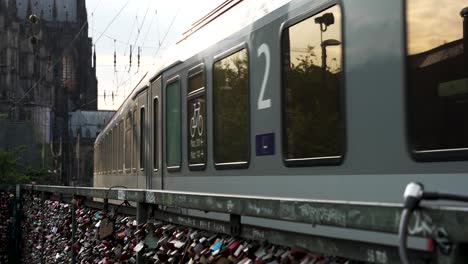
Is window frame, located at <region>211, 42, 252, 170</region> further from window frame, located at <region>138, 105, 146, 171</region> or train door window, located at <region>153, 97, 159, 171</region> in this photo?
window frame, located at <region>138, 105, 146, 171</region>

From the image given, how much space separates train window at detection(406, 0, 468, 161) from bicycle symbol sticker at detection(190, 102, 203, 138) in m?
3.96

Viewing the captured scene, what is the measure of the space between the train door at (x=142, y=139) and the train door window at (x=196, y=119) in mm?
2802

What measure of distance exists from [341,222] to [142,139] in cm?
993

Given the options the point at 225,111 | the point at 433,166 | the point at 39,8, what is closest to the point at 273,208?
the point at 433,166

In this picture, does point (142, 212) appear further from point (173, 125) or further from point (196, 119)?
point (173, 125)

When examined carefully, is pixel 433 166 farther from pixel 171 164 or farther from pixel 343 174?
pixel 171 164

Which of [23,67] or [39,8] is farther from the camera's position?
[39,8]

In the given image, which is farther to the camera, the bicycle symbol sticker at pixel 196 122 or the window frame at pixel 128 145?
the window frame at pixel 128 145

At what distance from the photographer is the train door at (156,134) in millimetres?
9961

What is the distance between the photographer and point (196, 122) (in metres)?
8.19

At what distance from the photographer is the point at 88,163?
10119 centimetres

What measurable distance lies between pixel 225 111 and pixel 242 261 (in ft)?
15.3

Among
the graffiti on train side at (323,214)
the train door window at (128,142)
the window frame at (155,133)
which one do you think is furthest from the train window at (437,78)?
the train door window at (128,142)

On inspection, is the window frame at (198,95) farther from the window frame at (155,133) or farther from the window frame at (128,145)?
the window frame at (128,145)
